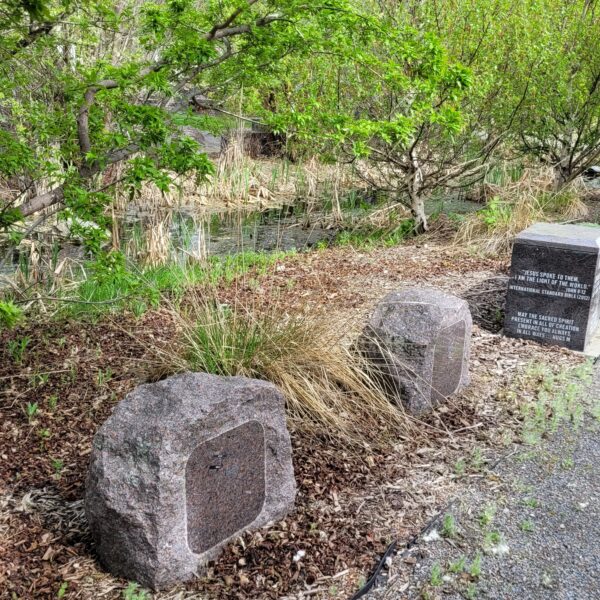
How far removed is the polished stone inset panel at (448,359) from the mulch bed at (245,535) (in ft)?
0.39

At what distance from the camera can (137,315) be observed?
5.89 metres

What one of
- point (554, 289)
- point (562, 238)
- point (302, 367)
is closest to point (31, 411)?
point (302, 367)

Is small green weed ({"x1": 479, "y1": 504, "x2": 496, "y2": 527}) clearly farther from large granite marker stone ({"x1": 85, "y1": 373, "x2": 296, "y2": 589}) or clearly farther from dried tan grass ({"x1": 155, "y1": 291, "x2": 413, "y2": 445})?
large granite marker stone ({"x1": 85, "y1": 373, "x2": 296, "y2": 589})

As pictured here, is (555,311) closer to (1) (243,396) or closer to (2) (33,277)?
(1) (243,396)

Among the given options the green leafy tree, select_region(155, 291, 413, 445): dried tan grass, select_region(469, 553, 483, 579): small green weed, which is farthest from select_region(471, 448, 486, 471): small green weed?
the green leafy tree

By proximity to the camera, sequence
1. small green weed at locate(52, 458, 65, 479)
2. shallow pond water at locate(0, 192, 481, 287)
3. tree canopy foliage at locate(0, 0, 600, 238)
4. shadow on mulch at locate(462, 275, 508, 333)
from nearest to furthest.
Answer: small green weed at locate(52, 458, 65, 479) < tree canopy foliage at locate(0, 0, 600, 238) < shadow on mulch at locate(462, 275, 508, 333) < shallow pond water at locate(0, 192, 481, 287)

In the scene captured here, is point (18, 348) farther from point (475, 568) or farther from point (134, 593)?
point (475, 568)

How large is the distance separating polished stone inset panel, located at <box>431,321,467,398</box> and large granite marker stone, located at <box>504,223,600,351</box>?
1500 mm

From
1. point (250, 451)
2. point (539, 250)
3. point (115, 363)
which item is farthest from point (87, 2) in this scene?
point (539, 250)

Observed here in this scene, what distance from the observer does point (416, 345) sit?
4.45m

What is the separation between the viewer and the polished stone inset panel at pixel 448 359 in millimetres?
4594

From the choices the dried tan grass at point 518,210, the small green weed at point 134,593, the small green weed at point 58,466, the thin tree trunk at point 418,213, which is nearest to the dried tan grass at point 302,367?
the small green weed at point 58,466

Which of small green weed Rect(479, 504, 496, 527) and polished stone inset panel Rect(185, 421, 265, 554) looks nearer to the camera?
polished stone inset panel Rect(185, 421, 265, 554)

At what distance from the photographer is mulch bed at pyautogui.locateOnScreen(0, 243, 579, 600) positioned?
3.11 m
